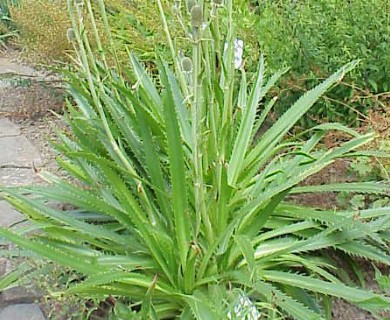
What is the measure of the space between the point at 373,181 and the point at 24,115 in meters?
2.49

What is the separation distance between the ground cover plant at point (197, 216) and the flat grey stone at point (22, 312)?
0.24m

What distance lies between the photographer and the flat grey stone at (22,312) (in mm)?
2402

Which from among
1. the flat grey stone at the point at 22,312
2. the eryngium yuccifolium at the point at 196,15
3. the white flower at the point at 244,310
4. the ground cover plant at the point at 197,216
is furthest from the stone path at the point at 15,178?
the eryngium yuccifolium at the point at 196,15

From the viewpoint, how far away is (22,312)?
2.43 meters

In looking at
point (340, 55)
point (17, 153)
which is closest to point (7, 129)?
point (17, 153)

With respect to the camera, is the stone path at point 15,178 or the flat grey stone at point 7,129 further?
the flat grey stone at point 7,129

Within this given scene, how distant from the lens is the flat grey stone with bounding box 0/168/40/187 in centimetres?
345

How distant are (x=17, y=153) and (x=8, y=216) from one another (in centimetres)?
80

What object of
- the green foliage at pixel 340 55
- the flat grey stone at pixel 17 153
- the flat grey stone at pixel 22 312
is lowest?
the flat grey stone at pixel 17 153

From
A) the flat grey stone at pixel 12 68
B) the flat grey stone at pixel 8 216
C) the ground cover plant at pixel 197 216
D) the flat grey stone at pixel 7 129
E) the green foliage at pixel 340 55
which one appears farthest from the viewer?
the flat grey stone at pixel 12 68

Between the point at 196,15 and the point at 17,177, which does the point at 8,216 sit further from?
the point at 196,15

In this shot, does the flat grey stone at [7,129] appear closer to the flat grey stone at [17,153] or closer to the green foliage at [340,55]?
the flat grey stone at [17,153]

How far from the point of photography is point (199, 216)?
2115 mm

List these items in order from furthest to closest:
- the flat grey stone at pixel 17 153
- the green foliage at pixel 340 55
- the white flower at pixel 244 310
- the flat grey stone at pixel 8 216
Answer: the flat grey stone at pixel 17 153, the green foliage at pixel 340 55, the flat grey stone at pixel 8 216, the white flower at pixel 244 310
